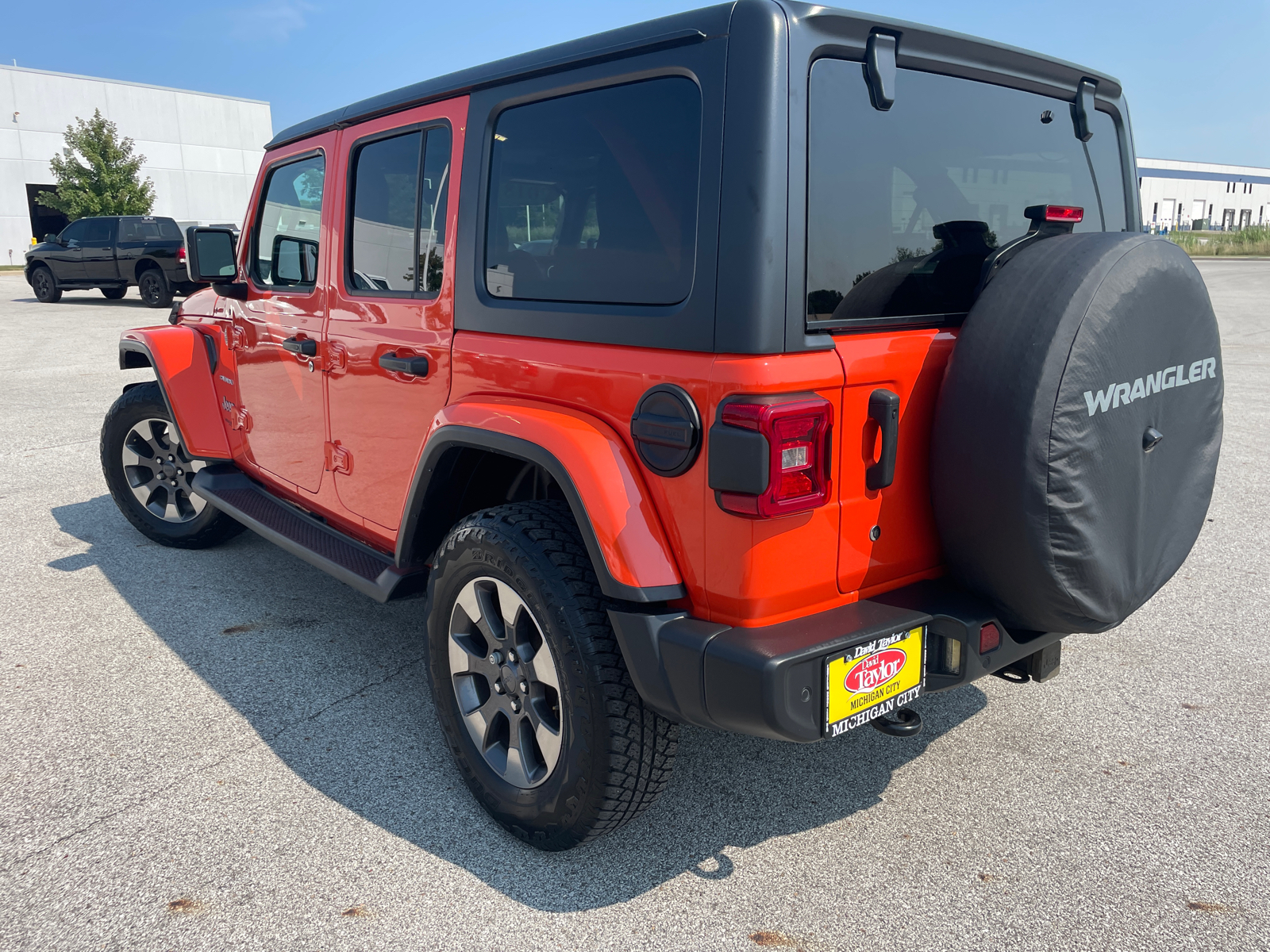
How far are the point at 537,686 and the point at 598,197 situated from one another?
1285mm

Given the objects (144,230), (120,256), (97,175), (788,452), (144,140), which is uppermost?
(144,140)

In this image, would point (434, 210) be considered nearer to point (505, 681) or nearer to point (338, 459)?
point (338, 459)

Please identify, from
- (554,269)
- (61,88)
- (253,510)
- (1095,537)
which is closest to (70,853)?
(253,510)

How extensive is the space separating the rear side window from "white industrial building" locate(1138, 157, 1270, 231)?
8076 centimetres

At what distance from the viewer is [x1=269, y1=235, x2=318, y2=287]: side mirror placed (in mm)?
3530

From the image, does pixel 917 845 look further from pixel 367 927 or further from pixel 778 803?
pixel 367 927

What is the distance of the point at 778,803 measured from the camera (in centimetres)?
270

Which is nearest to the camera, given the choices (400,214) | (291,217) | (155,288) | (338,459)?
(400,214)

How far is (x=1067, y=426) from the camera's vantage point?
201 centimetres

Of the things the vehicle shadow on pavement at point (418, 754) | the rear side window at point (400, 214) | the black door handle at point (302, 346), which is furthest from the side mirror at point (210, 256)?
the vehicle shadow on pavement at point (418, 754)

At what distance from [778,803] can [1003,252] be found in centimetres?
166

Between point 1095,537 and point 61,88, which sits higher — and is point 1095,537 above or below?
below

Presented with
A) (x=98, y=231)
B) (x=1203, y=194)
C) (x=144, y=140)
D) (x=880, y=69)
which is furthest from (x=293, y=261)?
(x=1203, y=194)

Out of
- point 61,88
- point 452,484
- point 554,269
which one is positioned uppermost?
point 61,88
